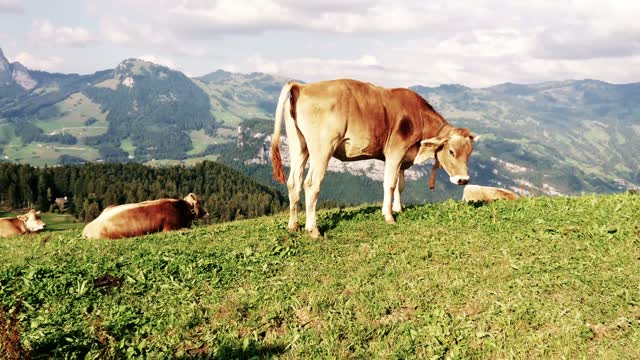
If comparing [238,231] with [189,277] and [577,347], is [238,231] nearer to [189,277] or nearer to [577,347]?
[189,277]

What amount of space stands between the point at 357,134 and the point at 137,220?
11.2 metres

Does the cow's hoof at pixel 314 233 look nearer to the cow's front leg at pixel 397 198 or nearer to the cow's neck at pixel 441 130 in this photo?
the cow's front leg at pixel 397 198

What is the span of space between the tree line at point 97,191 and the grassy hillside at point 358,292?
13481cm

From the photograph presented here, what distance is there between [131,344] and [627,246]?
1136 centimetres

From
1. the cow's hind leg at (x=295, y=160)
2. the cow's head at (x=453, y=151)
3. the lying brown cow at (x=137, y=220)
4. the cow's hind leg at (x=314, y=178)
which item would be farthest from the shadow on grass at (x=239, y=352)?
the lying brown cow at (x=137, y=220)

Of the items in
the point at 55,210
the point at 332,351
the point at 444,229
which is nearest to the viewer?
the point at 332,351

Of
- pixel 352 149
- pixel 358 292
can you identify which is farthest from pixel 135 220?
pixel 358 292

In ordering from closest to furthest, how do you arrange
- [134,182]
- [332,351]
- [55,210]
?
1. [332,351]
2. [55,210]
3. [134,182]

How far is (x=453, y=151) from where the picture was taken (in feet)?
52.9

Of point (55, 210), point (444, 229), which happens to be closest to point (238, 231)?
point (444, 229)

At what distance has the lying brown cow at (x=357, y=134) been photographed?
1391cm

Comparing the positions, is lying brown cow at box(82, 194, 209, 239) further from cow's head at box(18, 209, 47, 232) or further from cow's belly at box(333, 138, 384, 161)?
cow's head at box(18, 209, 47, 232)

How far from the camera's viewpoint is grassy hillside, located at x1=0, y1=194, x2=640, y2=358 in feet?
25.6

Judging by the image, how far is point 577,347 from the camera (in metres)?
7.24
